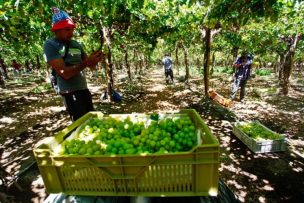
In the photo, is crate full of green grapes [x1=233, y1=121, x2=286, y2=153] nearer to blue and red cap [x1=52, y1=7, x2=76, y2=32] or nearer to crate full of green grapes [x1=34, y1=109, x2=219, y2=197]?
crate full of green grapes [x1=34, y1=109, x2=219, y2=197]

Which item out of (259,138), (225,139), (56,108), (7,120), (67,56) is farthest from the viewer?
(56,108)

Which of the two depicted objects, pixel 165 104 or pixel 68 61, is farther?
pixel 165 104

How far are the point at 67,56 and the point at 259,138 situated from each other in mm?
4869

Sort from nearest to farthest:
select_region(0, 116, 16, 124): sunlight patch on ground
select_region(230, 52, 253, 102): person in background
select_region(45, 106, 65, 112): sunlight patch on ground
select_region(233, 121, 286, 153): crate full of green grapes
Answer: select_region(233, 121, 286, 153): crate full of green grapes
select_region(0, 116, 16, 124): sunlight patch on ground
select_region(230, 52, 253, 102): person in background
select_region(45, 106, 65, 112): sunlight patch on ground

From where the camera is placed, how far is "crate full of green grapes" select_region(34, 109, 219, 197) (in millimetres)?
1988

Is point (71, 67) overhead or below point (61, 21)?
below

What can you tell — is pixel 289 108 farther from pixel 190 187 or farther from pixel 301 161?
pixel 190 187

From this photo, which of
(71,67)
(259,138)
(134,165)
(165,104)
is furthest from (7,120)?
(134,165)

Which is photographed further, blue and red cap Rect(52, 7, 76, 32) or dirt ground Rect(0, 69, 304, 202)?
dirt ground Rect(0, 69, 304, 202)

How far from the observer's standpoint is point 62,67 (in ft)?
10.6

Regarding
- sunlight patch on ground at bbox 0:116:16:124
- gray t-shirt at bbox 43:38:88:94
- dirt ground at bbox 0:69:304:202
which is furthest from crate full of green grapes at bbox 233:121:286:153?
sunlight patch on ground at bbox 0:116:16:124

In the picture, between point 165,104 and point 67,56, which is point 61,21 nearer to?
point 67,56

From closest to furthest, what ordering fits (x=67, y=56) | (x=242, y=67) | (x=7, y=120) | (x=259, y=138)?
(x=67, y=56) → (x=259, y=138) → (x=7, y=120) → (x=242, y=67)

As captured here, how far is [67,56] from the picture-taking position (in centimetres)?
355
